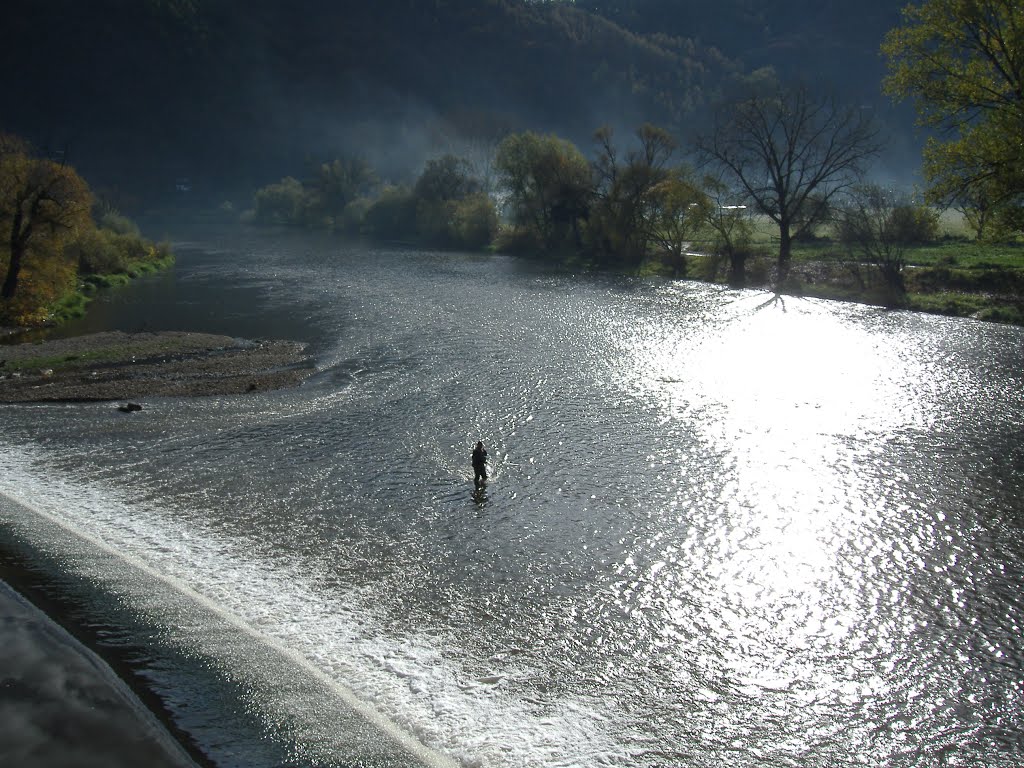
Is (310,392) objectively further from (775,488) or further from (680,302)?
(680,302)


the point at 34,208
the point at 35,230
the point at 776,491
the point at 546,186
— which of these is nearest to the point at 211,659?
the point at 776,491

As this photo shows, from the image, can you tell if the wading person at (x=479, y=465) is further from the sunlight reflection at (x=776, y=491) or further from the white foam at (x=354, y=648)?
the white foam at (x=354, y=648)

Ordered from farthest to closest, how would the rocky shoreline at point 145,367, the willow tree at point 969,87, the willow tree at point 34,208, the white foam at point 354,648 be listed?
1. the willow tree at point 34,208
2. the rocky shoreline at point 145,367
3. the willow tree at point 969,87
4. the white foam at point 354,648

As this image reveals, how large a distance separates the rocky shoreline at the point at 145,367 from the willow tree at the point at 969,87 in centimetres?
2567

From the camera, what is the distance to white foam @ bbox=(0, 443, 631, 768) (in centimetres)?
1153

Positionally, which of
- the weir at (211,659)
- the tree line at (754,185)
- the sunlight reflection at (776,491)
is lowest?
the weir at (211,659)

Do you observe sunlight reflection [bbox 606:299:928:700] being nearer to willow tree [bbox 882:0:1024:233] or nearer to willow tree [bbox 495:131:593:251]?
willow tree [bbox 882:0:1024:233]

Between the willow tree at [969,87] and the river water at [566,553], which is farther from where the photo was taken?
the willow tree at [969,87]

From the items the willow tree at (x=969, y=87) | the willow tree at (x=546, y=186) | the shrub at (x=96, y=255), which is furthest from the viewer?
the willow tree at (x=546, y=186)

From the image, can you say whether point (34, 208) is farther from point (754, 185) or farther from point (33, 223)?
point (754, 185)

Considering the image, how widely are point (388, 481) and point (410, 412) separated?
19.3 feet

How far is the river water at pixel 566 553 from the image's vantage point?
1202cm

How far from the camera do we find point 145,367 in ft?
109

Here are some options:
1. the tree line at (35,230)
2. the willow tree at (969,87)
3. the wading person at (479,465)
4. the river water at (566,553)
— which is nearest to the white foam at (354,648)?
the river water at (566,553)
